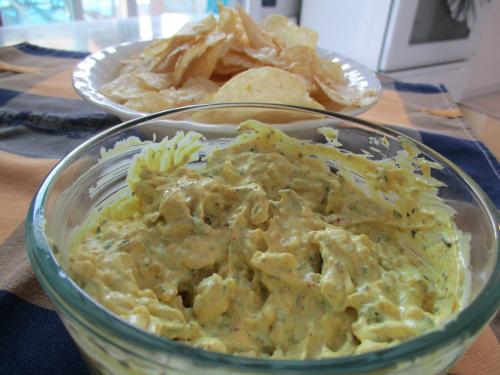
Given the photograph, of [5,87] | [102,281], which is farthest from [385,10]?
[102,281]

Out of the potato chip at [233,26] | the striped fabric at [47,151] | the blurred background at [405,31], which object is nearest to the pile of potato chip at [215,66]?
the potato chip at [233,26]

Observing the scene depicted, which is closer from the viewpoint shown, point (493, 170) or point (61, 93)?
point (493, 170)

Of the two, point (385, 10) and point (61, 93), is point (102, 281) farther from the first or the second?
point (385, 10)

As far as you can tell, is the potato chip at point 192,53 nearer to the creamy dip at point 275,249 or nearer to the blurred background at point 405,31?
the creamy dip at point 275,249

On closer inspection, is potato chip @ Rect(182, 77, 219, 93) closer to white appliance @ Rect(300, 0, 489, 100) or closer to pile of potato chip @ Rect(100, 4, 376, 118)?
pile of potato chip @ Rect(100, 4, 376, 118)

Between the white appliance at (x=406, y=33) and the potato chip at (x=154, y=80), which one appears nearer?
the potato chip at (x=154, y=80)

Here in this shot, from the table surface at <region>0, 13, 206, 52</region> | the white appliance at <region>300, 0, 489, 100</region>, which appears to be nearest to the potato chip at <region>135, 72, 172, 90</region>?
the table surface at <region>0, 13, 206, 52</region>

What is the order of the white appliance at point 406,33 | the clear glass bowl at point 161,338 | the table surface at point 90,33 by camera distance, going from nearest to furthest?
the clear glass bowl at point 161,338
the table surface at point 90,33
the white appliance at point 406,33
